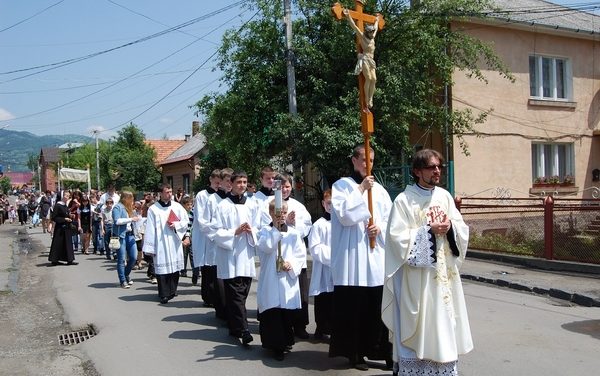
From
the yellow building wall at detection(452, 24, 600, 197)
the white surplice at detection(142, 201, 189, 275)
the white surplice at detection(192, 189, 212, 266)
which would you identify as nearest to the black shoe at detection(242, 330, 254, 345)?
the white surplice at detection(192, 189, 212, 266)

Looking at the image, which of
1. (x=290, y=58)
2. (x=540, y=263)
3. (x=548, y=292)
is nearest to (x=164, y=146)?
(x=290, y=58)

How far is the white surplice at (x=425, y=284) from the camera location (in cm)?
472

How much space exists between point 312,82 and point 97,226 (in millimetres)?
7530

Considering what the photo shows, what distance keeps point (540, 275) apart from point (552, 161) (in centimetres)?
992

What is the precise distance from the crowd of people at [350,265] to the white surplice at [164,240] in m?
0.02

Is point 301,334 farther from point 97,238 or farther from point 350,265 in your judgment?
point 97,238

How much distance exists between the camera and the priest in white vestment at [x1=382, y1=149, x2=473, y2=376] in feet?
15.5

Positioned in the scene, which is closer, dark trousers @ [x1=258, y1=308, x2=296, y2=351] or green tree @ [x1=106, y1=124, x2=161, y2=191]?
dark trousers @ [x1=258, y1=308, x2=296, y2=351]

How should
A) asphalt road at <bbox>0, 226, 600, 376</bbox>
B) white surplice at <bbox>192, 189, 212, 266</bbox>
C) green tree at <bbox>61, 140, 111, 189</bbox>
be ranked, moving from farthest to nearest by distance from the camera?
green tree at <bbox>61, 140, 111, 189</bbox> < white surplice at <bbox>192, 189, 212, 266</bbox> < asphalt road at <bbox>0, 226, 600, 376</bbox>

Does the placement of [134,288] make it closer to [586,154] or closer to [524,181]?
[524,181]

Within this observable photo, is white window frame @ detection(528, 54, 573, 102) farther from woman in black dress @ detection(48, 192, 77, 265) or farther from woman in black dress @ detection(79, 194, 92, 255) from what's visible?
woman in black dress @ detection(48, 192, 77, 265)

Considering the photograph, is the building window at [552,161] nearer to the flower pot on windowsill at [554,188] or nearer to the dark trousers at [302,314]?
the flower pot on windowsill at [554,188]

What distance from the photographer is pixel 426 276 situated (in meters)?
4.83

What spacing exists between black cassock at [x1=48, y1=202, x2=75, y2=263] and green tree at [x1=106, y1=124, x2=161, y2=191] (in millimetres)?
23249
